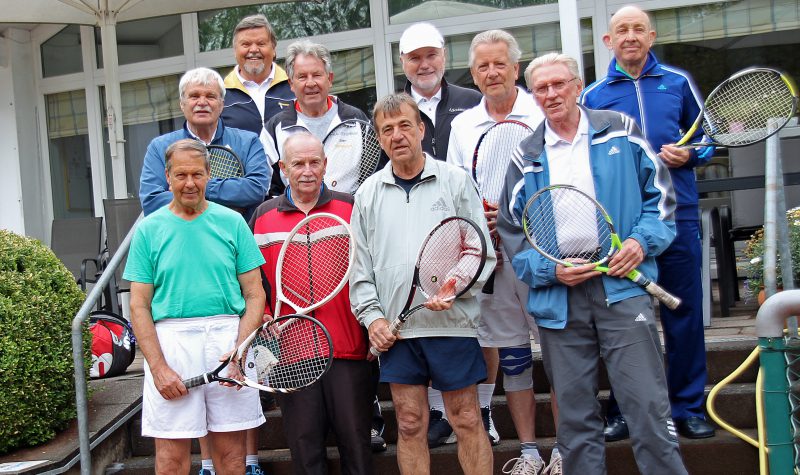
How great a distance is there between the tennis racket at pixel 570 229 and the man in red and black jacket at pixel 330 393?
41.4 inches

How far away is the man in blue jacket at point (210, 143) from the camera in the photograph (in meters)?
5.29

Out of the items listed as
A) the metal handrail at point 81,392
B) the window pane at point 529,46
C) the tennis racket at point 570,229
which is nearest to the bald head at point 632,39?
the tennis racket at point 570,229

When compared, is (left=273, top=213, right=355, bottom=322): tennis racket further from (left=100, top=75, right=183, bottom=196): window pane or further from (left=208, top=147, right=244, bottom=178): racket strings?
Answer: (left=100, top=75, right=183, bottom=196): window pane

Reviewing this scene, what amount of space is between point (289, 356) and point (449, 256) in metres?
0.90

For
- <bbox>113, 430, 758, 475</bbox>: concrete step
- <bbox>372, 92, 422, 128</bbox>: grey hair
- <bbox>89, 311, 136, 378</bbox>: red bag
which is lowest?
<bbox>113, 430, 758, 475</bbox>: concrete step

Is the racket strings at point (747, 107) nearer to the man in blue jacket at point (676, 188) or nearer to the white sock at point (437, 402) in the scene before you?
the man in blue jacket at point (676, 188)

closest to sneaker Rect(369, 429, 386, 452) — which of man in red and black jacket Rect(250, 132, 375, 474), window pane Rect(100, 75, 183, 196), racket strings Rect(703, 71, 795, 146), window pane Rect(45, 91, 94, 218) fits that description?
man in red and black jacket Rect(250, 132, 375, 474)

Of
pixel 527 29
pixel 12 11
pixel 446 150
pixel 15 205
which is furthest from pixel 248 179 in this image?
pixel 15 205

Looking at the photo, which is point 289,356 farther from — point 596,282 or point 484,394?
point 596,282

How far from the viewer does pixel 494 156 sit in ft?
16.9

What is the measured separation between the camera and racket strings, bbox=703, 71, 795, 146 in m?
4.97

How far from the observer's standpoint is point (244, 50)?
605cm

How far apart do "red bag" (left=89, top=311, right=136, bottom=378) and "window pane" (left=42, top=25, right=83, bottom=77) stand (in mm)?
4646

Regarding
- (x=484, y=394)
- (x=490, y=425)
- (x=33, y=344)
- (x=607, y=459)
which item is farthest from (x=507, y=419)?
(x=33, y=344)
